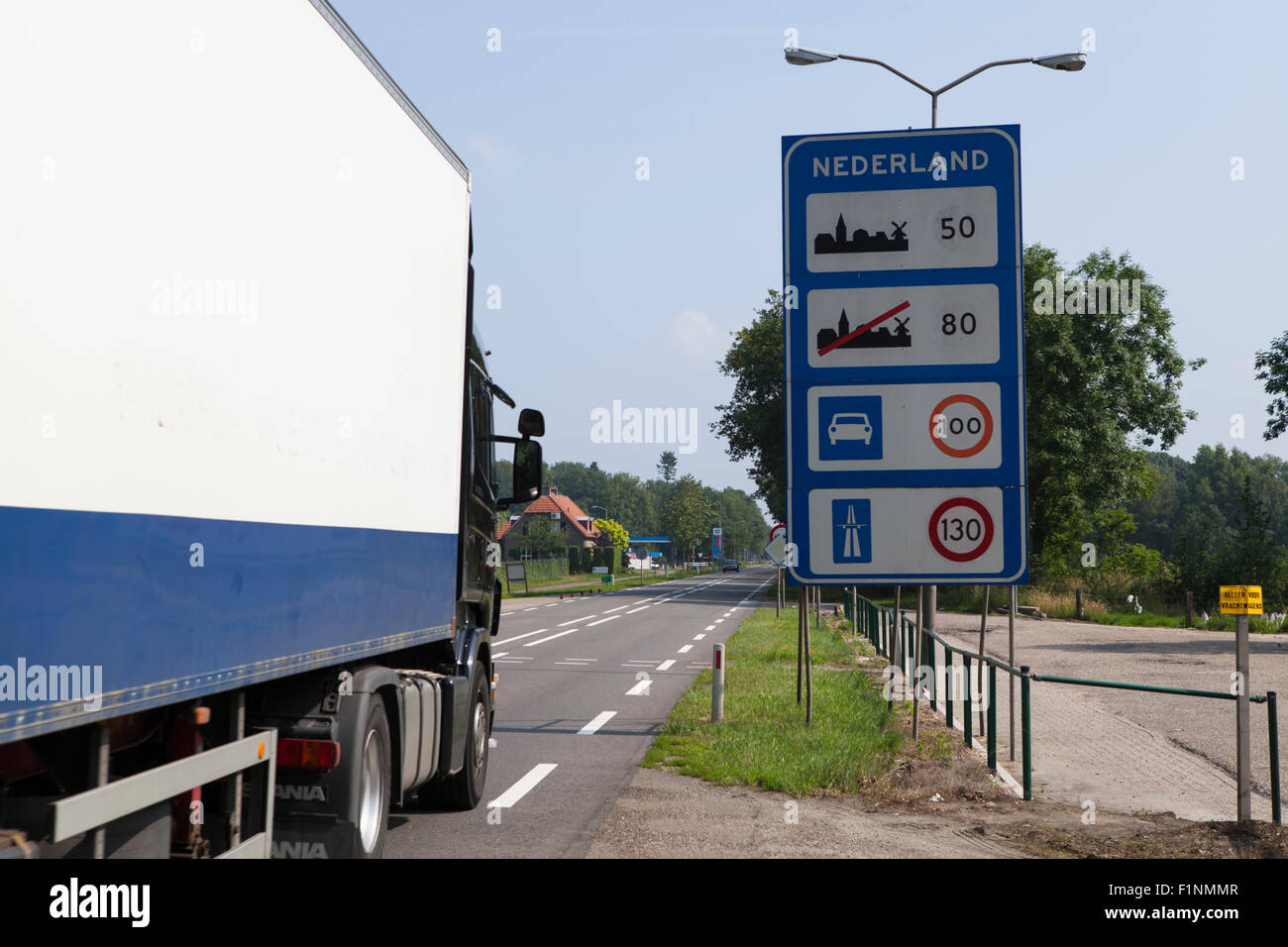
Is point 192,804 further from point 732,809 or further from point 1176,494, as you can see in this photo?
point 1176,494

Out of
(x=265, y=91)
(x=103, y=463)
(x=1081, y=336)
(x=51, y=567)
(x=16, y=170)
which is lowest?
(x=51, y=567)

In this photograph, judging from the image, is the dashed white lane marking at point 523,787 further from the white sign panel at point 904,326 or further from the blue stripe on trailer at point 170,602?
the white sign panel at point 904,326

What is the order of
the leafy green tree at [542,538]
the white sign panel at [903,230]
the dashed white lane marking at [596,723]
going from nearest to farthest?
the white sign panel at [903,230], the dashed white lane marking at [596,723], the leafy green tree at [542,538]

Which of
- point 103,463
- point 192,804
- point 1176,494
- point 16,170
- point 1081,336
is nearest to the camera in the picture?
point 16,170

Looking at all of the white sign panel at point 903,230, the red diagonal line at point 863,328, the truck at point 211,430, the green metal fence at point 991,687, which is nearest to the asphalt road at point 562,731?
the truck at point 211,430

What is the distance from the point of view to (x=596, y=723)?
12.2 metres

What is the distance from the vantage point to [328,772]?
4973 mm

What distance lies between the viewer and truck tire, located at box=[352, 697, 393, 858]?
5137mm

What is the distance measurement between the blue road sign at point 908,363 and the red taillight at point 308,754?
4.12 metres

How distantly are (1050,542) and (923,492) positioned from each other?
1823 inches

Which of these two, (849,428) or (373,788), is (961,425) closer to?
(849,428)

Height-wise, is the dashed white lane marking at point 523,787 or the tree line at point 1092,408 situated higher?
the tree line at point 1092,408

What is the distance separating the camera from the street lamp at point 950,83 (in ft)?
46.5
